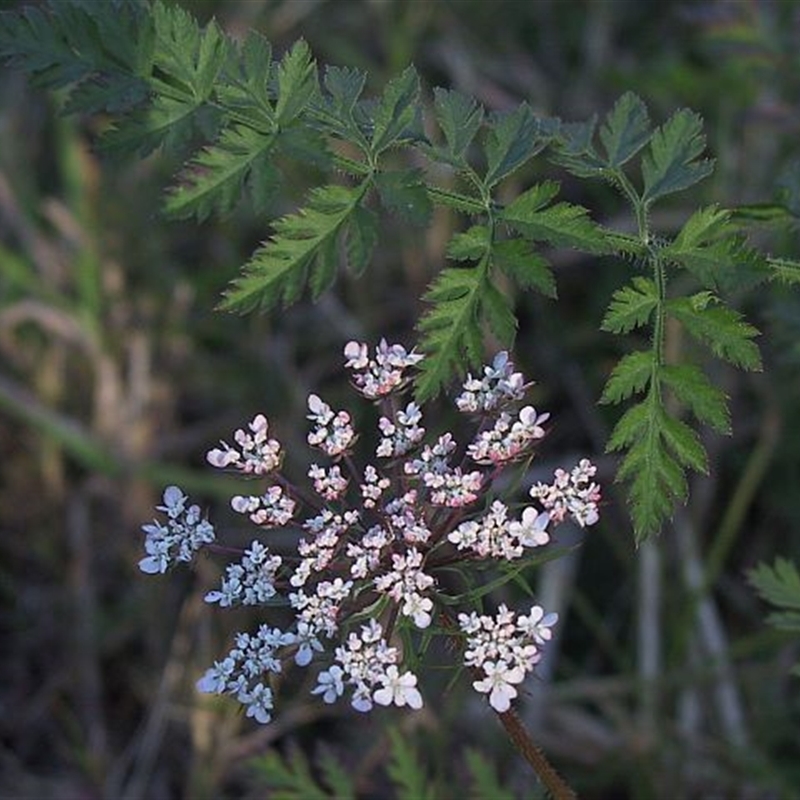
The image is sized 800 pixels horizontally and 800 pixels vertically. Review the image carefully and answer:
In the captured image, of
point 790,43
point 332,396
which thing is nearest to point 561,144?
point 790,43

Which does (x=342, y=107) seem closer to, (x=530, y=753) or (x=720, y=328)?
(x=720, y=328)

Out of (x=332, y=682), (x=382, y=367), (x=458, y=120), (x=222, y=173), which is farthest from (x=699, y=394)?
(x=222, y=173)

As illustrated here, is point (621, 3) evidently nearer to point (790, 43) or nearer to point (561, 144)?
point (790, 43)

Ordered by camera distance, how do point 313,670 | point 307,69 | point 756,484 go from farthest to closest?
point 756,484 → point 313,670 → point 307,69

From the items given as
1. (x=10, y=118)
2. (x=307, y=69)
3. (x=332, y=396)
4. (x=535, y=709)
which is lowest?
(x=535, y=709)

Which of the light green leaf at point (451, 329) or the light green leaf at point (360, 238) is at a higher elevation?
the light green leaf at point (360, 238)

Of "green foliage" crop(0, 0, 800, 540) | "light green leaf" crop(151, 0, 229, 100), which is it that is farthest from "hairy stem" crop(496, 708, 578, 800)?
"light green leaf" crop(151, 0, 229, 100)

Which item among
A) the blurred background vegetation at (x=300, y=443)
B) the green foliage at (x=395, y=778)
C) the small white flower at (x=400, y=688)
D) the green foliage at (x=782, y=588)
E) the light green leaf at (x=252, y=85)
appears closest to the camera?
the small white flower at (x=400, y=688)

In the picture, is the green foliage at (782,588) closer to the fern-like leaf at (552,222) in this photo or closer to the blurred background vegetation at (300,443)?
the blurred background vegetation at (300,443)

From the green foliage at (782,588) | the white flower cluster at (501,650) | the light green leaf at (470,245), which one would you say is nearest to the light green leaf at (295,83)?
the light green leaf at (470,245)
